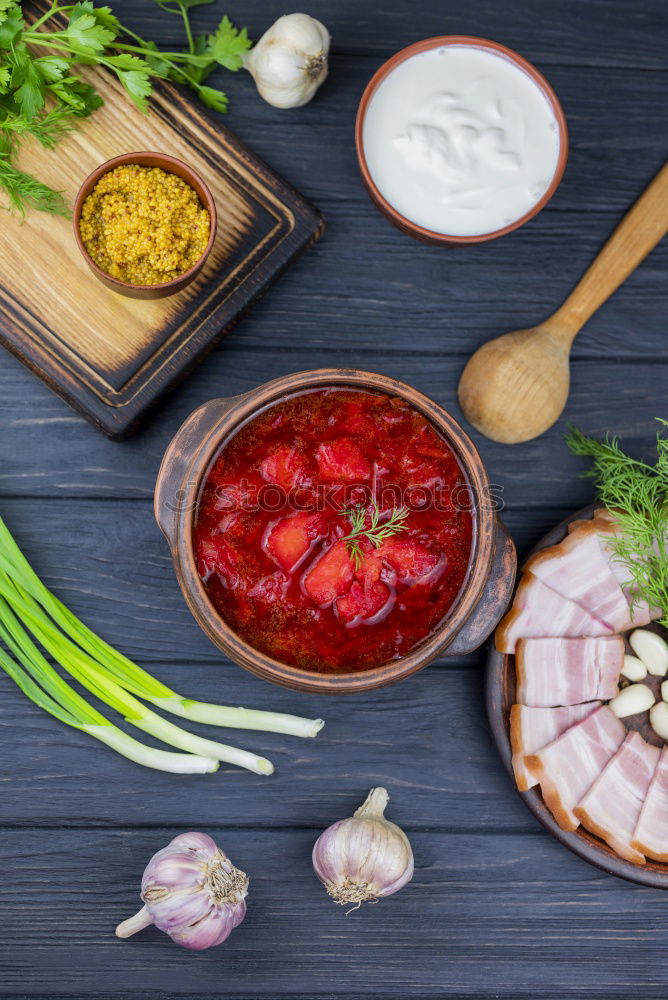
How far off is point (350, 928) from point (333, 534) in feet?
2.91

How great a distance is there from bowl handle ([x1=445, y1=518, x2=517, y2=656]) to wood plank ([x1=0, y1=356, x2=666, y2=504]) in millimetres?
284

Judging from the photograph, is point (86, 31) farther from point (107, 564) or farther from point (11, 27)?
point (107, 564)

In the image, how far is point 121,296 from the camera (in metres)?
1.44

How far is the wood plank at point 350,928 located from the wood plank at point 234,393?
664mm

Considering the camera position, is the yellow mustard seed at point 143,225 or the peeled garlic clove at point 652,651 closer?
the yellow mustard seed at point 143,225

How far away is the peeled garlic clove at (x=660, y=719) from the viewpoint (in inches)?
58.9

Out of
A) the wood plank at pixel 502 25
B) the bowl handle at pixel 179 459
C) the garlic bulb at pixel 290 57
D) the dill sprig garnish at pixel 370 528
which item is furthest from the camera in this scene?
the wood plank at pixel 502 25

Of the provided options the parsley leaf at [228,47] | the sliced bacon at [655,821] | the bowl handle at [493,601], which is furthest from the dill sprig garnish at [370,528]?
the parsley leaf at [228,47]

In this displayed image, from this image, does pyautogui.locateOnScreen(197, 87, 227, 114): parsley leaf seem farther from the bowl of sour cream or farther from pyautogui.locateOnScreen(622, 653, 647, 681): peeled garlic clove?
pyautogui.locateOnScreen(622, 653, 647, 681): peeled garlic clove

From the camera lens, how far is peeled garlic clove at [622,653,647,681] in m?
1.50

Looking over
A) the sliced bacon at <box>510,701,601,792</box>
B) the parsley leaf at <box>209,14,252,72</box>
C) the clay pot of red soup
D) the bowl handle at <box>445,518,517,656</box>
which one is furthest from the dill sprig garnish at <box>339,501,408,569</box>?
the parsley leaf at <box>209,14,252,72</box>

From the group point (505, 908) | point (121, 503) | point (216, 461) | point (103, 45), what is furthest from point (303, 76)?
point (505, 908)

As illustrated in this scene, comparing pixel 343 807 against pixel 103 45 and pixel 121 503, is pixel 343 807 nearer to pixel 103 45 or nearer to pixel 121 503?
pixel 121 503

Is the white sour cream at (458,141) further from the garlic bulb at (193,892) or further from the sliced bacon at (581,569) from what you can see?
the garlic bulb at (193,892)
